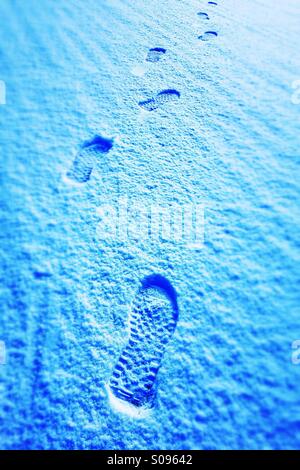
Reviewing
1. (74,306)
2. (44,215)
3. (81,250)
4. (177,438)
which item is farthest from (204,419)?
(44,215)

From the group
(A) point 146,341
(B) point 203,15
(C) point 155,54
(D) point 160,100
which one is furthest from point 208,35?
(A) point 146,341

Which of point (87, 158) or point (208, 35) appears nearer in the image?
point (87, 158)

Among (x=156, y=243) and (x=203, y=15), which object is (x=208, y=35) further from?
(x=156, y=243)

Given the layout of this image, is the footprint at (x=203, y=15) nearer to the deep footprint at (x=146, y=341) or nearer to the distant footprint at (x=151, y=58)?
the distant footprint at (x=151, y=58)

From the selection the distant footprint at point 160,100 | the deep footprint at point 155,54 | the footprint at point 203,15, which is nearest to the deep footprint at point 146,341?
the distant footprint at point 160,100

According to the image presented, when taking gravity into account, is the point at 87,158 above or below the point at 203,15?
below

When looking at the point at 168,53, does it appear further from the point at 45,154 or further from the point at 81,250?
the point at 81,250
